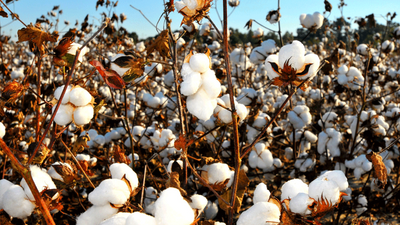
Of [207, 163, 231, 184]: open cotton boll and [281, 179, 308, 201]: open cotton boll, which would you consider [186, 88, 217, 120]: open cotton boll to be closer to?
[281, 179, 308, 201]: open cotton boll

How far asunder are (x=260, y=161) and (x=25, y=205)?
1578mm

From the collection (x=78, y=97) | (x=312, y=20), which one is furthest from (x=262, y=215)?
(x=312, y=20)

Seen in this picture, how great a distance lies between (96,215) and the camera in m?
0.69

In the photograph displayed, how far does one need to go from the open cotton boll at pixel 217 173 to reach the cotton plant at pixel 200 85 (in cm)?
44

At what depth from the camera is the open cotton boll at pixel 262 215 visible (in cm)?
65

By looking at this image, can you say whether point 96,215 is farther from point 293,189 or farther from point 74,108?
point 293,189

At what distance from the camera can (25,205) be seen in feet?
2.73

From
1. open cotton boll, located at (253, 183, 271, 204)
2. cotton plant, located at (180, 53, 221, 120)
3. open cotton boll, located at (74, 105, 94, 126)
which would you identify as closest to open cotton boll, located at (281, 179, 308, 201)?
open cotton boll, located at (253, 183, 271, 204)

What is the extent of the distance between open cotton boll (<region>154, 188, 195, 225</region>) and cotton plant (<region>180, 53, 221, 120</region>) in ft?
0.73

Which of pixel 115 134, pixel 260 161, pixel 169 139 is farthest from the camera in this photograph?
pixel 115 134

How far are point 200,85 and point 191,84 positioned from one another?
36 millimetres

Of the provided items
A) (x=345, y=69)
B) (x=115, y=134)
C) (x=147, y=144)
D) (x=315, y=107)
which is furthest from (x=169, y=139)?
(x=315, y=107)

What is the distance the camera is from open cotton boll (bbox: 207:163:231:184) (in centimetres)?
105

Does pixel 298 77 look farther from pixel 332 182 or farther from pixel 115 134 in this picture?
pixel 115 134
